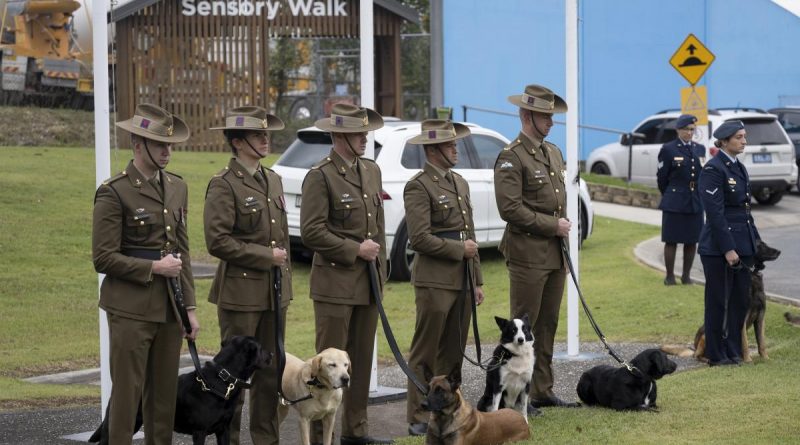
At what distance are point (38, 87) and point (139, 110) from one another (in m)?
22.5

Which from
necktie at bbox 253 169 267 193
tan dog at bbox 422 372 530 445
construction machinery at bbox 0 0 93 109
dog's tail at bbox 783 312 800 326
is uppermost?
construction machinery at bbox 0 0 93 109

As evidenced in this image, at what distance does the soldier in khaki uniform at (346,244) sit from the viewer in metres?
7.42

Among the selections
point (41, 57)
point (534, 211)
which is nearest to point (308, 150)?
point (534, 211)

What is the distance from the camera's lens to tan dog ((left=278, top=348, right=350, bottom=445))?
22.9 feet

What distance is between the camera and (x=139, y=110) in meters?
6.63

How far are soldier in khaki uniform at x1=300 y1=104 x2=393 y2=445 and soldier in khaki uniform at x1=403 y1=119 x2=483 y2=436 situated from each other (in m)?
0.37

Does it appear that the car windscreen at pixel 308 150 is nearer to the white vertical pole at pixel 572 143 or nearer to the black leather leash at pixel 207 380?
the white vertical pole at pixel 572 143

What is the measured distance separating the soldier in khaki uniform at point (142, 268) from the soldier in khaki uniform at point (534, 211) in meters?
2.69

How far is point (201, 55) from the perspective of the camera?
27156 millimetres

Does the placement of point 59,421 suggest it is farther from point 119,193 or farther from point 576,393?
point 576,393

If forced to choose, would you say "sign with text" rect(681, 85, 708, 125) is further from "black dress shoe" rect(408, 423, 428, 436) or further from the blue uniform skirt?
"black dress shoe" rect(408, 423, 428, 436)

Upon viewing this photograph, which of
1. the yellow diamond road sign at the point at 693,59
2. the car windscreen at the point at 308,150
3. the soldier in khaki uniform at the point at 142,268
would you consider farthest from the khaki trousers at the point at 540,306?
the yellow diamond road sign at the point at 693,59

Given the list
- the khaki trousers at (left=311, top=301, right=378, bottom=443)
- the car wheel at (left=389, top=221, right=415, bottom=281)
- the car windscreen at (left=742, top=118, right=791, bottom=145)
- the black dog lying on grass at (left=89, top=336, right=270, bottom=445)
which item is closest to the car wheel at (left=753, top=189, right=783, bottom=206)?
the car windscreen at (left=742, top=118, right=791, bottom=145)

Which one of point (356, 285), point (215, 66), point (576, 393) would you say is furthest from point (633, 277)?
point (215, 66)
